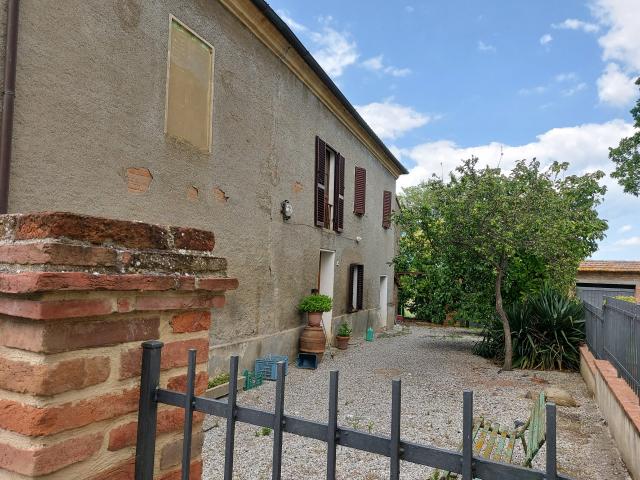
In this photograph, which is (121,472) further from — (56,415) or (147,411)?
(56,415)

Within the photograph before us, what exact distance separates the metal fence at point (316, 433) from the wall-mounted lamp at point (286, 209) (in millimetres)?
7020

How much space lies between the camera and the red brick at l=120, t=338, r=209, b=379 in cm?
138

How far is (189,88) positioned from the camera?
19.6ft

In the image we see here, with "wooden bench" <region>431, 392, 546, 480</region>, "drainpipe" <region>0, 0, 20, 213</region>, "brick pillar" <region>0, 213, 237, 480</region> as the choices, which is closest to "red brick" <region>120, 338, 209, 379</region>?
"brick pillar" <region>0, 213, 237, 480</region>

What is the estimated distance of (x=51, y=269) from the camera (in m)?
1.17

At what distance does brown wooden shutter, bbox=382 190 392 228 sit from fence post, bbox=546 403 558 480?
14.2m

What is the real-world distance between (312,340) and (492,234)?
385 centimetres

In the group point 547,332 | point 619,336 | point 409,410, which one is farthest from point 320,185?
point 619,336

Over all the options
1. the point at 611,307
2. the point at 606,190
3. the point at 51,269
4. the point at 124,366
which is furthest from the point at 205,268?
the point at 606,190

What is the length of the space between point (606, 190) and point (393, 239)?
30.2 feet

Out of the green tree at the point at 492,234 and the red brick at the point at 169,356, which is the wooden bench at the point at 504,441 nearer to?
the red brick at the point at 169,356

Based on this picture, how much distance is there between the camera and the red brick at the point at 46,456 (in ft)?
3.80

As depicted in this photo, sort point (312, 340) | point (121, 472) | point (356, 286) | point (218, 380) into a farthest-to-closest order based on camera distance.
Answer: point (356, 286) < point (312, 340) < point (218, 380) < point (121, 472)

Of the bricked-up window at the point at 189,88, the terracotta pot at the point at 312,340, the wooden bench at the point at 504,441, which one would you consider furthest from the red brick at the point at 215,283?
the terracotta pot at the point at 312,340
